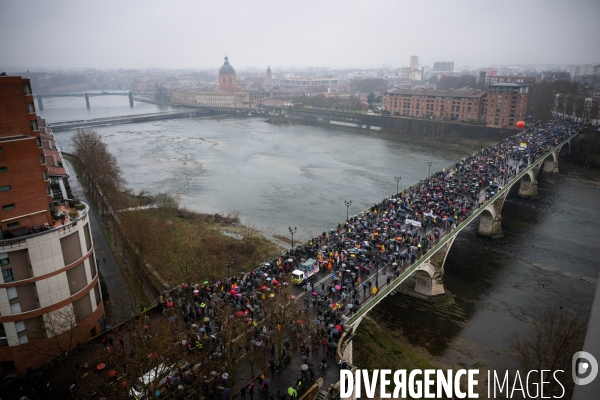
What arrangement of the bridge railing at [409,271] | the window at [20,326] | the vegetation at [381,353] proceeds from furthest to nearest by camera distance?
the vegetation at [381,353]
the bridge railing at [409,271]
the window at [20,326]

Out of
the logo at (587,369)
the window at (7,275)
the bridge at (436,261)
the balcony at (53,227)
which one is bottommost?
the bridge at (436,261)

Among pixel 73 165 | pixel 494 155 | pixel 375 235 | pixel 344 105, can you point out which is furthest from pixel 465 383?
pixel 344 105

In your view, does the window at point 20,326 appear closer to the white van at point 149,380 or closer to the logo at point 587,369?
the white van at point 149,380

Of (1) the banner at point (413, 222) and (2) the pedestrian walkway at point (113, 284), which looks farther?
(1) the banner at point (413, 222)

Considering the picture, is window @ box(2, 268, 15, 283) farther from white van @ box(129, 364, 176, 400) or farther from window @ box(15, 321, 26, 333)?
white van @ box(129, 364, 176, 400)

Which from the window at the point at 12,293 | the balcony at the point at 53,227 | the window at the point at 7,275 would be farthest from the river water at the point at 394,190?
the window at the point at 7,275

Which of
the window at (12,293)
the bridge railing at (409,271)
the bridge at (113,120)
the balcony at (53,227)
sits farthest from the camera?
the bridge at (113,120)

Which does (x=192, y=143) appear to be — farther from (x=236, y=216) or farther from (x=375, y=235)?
(x=375, y=235)

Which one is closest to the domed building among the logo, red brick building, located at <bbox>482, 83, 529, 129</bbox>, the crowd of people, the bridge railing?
red brick building, located at <bbox>482, 83, 529, 129</bbox>
